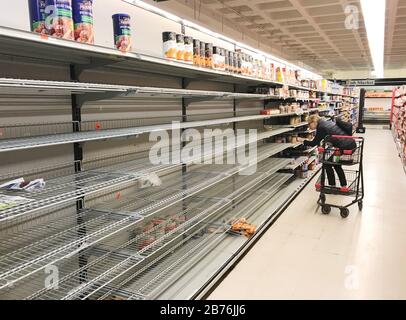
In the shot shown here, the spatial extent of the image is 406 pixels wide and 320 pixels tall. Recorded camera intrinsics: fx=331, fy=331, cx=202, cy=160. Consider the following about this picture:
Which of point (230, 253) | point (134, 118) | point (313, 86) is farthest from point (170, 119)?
point (313, 86)

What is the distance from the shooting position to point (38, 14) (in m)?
1.69

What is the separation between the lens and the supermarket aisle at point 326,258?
2.92 meters

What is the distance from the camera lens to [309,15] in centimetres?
607

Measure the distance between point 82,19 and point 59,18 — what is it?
0.55ft

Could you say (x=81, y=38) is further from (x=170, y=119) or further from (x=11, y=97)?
(x=170, y=119)

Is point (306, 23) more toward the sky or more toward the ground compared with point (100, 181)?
more toward the sky

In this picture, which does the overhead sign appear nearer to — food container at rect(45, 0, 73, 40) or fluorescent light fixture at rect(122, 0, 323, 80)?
fluorescent light fixture at rect(122, 0, 323, 80)

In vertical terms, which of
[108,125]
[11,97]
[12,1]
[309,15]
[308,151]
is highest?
[309,15]

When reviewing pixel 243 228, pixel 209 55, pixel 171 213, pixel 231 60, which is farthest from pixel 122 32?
pixel 243 228

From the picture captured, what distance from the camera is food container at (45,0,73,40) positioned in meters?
1.65

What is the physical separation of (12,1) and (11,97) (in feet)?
2.09

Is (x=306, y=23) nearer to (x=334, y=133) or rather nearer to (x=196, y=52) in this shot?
(x=334, y=133)

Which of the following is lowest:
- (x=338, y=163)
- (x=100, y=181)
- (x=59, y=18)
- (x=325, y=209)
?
(x=325, y=209)

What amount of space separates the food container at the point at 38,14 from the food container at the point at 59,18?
27 millimetres
